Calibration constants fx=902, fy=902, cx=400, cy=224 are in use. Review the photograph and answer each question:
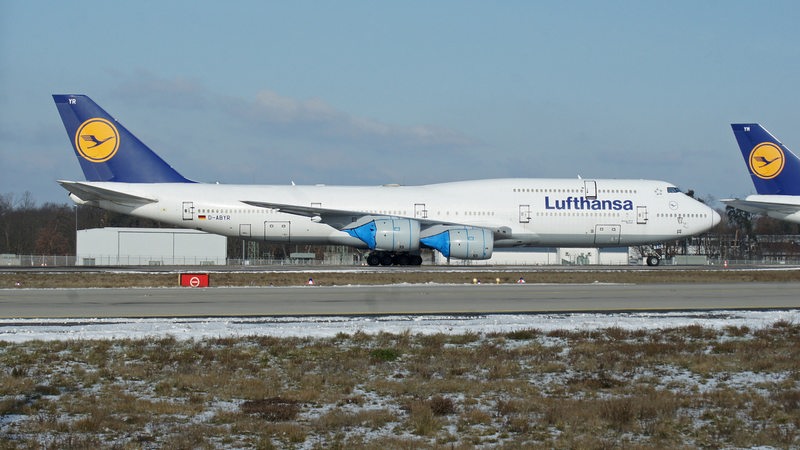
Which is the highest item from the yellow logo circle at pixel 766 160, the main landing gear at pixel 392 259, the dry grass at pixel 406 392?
the yellow logo circle at pixel 766 160

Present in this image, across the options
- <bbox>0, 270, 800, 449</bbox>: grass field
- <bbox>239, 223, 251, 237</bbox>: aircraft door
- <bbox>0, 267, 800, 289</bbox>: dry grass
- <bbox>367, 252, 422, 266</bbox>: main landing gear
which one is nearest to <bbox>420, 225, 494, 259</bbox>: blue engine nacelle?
<bbox>367, 252, 422, 266</bbox>: main landing gear

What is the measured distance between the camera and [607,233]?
141 feet

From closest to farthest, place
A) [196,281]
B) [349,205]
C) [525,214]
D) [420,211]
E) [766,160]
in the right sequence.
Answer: [196,281]
[349,205]
[420,211]
[525,214]
[766,160]

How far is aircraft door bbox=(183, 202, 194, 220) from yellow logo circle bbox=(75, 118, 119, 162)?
420 centimetres

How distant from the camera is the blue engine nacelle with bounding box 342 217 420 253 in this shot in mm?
Result: 39750

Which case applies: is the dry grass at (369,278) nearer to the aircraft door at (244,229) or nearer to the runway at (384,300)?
the runway at (384,300)

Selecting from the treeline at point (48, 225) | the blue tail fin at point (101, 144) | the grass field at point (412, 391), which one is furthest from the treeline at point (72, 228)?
the grass field at point (412, 391)

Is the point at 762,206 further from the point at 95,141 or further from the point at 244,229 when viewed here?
the point at 95,141

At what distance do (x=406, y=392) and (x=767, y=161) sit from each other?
3858cm

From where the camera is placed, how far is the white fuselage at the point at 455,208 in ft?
138

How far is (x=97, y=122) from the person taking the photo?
42.1 meters

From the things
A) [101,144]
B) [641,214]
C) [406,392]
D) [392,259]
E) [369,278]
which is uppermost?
[101,144]

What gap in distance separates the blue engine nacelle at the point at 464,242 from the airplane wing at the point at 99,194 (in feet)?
43.7

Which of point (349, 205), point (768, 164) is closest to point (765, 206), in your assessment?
point (768, 164)
